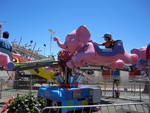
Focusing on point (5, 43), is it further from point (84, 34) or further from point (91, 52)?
point (91, 52)

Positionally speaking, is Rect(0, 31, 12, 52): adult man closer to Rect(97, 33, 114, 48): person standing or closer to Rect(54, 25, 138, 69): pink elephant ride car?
Rect(54, 25, 138, 69): pink elephant ride car

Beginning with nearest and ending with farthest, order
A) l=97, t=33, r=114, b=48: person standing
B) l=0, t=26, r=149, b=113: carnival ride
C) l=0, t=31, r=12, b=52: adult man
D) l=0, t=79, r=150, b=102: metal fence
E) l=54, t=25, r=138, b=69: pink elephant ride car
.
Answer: l=54, t=25, r=138, b=69: pink elephant ride car < l=0, t=26, r=149, b=113: carnival ride < l=97, t=33, r=114, b=48: person standing < l=0, t=31, r=12, b=52: adult man < l=0, t=79, r=150, b=102: metal fence

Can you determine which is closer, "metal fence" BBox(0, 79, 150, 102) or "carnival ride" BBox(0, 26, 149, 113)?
"carnival ride" BBox(0, 26, 149, 113)

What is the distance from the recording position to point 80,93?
242 inches

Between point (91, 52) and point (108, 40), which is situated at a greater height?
point (108, 40)

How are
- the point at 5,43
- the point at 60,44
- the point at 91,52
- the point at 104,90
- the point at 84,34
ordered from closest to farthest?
the point at 91,52
the point at 84,34
the point at 60,44
the point at 5,43
the point at 104,90

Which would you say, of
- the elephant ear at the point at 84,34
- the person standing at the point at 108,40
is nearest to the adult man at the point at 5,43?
the elephant ear at the point at 84,34

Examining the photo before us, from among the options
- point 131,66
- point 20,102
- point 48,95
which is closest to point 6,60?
point 48,95

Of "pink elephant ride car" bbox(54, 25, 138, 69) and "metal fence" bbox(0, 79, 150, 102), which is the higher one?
"pink elephant ride car" bbox(54, 25, 138, 69)

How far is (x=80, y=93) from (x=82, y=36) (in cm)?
247

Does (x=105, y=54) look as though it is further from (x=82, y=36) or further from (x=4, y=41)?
(x=4, y=41)

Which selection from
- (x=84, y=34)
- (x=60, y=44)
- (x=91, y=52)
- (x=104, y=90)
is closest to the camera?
(x=91, y=52)

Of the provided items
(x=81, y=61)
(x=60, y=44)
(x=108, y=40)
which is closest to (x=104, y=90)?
(x=108, y=40)

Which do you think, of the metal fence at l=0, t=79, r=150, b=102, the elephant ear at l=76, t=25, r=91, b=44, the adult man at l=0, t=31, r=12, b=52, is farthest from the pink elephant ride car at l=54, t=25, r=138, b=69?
the metal fence at l=0, t=79, r=150, b=102
